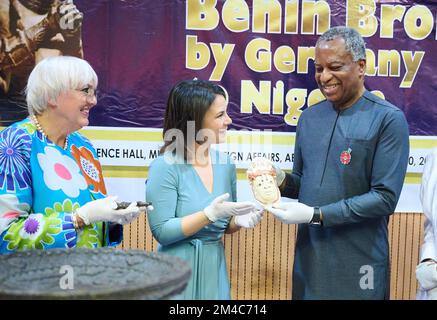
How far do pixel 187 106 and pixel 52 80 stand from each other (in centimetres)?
49

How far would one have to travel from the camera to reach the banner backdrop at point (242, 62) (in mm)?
2998

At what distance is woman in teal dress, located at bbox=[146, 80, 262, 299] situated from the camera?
1.93 meters

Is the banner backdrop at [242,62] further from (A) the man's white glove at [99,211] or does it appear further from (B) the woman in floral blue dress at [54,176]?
(A) the man's white glove at [99,211]

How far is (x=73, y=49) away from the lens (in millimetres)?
2992

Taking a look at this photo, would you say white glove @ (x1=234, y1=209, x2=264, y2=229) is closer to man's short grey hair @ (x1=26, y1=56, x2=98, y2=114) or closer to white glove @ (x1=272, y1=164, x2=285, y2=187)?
white glove @ (x1=272, y1=164, x2=285, y2=187)

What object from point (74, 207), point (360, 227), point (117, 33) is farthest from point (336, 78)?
point (117, 33)

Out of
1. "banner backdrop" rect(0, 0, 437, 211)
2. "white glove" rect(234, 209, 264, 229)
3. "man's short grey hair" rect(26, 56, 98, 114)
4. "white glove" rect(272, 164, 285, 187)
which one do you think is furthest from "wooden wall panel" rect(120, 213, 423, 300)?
"man's short grey hair" rect(26, 56, 98, 114)

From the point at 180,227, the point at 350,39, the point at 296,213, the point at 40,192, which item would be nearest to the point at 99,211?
the point at 40,192

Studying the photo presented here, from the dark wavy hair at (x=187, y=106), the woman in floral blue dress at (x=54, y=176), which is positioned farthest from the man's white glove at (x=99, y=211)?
the dark wavy hair at (x=187, y=106)

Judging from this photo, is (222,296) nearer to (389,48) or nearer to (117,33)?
(117,33)

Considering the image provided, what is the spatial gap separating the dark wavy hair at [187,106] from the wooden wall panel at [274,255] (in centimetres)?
137

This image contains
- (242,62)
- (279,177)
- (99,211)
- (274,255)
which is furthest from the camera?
(274,255)

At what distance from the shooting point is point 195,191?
6.56 ft

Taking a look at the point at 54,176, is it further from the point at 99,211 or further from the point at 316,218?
the point at 316,218
